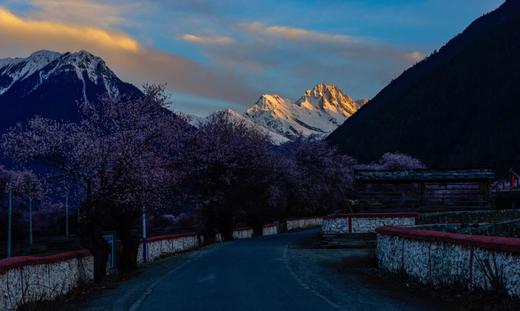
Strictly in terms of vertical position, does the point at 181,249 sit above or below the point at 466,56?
below

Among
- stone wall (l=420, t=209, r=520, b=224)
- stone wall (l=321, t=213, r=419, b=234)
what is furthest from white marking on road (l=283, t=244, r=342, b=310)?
stone wall (l=420, t=209, r=520, b=224)

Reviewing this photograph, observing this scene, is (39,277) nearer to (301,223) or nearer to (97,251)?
(97,251)

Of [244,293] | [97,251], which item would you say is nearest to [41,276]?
[244,293]

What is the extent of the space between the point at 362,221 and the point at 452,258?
2084 cm

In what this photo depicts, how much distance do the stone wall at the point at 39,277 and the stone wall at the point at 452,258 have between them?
34.0 feet

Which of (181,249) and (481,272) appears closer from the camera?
(481,272)

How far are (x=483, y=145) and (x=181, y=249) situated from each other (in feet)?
377

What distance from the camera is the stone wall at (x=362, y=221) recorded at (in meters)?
35.7

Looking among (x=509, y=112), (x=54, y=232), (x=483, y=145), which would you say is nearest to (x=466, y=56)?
(x=509, y=112)

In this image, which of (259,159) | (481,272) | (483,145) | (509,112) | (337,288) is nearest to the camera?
(481,272)

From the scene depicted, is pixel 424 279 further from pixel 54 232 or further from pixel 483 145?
pixel 483 145

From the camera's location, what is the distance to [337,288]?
17.9 m

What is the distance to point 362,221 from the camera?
36.9 metres

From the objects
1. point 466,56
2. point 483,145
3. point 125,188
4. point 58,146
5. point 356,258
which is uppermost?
point 466,56
